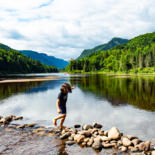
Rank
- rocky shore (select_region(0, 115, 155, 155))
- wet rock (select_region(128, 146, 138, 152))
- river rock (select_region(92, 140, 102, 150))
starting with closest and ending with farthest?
wet rock (select_region(128, 146, 138, 152))
rocky shore (select_region(0, 115, 155, 155))
river rock (select_region(92, 140, 102, 150))

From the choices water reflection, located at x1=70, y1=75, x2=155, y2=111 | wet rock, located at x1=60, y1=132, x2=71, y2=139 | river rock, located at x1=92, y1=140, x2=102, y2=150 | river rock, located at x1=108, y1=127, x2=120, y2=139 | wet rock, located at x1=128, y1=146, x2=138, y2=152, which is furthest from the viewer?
water reflection, located at x1=70, y1=75, x2=155, y2=111

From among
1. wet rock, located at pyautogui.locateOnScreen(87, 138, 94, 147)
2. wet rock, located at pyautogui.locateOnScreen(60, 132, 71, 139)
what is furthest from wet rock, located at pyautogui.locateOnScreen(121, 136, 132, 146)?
wet rock, located at pyautogui.locateOnScreen(60, 132, 71, 139)

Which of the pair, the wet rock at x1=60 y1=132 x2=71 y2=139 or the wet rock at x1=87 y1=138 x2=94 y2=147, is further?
the wet rock at x1=60 y1=132 x2=71 y2=139

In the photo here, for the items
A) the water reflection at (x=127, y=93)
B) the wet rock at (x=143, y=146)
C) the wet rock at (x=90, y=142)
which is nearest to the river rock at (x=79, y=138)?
the wet rock at (x=90, y=142)

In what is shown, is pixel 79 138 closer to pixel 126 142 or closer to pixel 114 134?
pixel 114 134

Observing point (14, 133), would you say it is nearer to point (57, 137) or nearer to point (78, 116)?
point (57, 137)

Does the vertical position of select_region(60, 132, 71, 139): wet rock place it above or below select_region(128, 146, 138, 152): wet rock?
above

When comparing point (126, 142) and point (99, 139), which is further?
point (99, 139)

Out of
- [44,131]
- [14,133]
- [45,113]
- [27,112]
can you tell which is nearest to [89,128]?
[44,131]

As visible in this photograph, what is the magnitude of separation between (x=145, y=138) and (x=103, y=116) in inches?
252

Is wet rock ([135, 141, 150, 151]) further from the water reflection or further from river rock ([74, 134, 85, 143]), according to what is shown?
the water reflection

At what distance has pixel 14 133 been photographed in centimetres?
1280

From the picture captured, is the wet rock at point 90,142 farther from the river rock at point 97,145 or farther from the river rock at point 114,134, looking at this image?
the river rock at point 114,134

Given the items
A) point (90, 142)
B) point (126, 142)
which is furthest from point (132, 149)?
point (90, 142)
